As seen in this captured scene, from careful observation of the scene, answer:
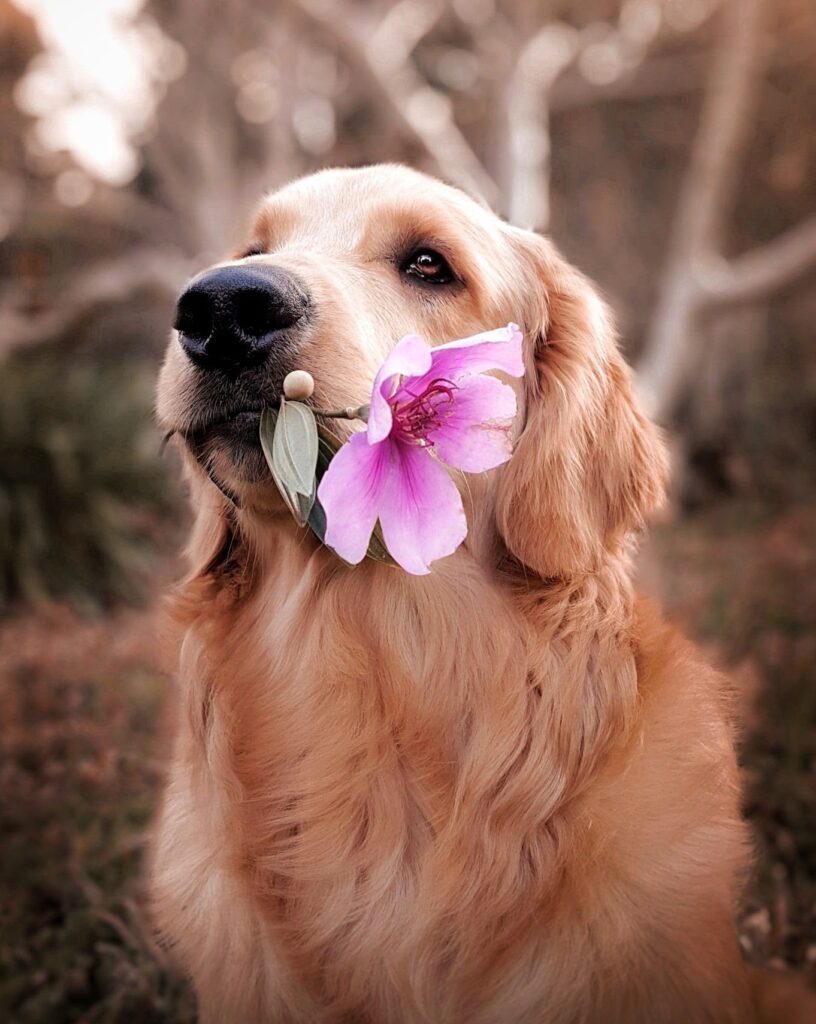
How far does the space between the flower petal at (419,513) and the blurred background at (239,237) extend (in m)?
1.21

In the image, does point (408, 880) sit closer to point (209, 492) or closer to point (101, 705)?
point (209, 492)

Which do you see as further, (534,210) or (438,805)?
(534,210)

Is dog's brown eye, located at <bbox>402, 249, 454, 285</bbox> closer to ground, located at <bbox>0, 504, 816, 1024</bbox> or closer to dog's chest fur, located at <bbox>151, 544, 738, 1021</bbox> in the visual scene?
dog's chest fur, located at <bbox>151, 544, 738, 1021</bbox>

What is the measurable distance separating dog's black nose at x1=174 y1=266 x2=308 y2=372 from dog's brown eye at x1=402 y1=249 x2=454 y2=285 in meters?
0.50

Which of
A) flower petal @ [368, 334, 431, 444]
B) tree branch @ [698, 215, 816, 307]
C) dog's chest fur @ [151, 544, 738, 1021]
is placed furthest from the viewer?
tree branch @ [698, 215, 816, 307]

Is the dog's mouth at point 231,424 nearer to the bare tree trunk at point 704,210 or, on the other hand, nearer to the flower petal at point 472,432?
the flower petal at point 472,432

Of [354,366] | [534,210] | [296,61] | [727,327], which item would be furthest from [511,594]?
[727,327]

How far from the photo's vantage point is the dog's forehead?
2289 mm

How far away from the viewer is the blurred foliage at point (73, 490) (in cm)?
679

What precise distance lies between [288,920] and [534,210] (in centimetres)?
838

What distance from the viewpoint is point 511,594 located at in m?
2.15

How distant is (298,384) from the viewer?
174 centimetres

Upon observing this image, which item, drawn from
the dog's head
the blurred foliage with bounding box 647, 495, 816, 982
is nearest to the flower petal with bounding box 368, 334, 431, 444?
the dog's head

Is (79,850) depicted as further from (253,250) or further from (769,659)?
(769,659)
